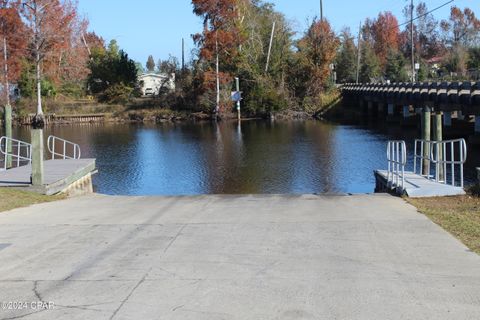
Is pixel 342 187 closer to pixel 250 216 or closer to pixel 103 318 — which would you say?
pixel 250 216

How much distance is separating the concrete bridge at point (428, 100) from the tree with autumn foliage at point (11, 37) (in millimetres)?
32788

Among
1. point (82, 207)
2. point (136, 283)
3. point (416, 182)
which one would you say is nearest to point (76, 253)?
point (136, 283)

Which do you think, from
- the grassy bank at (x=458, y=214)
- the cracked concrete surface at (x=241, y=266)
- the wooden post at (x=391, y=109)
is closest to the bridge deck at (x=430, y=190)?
the grassy bank at (x=458, y=214)

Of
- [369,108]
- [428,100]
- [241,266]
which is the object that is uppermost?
[428,100]

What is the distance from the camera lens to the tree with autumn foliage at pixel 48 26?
181ft

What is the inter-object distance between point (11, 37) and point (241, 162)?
38.1 m

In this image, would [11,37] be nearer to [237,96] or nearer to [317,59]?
[237,96]

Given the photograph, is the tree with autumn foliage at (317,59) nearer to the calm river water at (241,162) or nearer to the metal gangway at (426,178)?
the calm river water at (241,162)

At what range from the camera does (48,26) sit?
55.8 m

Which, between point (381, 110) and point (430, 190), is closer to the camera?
point (430, 190)

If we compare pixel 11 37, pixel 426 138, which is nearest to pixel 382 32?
pixel 11 37

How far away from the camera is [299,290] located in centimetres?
591

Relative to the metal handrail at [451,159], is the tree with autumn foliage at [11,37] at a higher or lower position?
higher

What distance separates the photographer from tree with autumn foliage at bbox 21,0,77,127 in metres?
55.3
